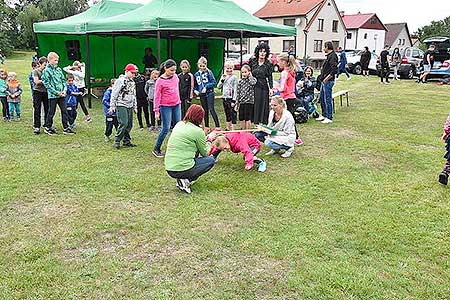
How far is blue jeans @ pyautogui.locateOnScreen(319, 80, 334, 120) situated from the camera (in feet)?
30.0

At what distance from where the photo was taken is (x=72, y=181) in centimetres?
536

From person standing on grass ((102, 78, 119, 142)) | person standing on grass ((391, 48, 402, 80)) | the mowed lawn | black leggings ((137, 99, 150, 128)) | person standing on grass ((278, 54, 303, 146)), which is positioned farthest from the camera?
person standing on grass ((391, 48, 402, 80))

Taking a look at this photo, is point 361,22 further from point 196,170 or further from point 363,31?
point 196,170

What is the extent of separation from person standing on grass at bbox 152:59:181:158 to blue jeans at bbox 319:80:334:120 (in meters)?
3.85

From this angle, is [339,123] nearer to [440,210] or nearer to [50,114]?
[440,210]

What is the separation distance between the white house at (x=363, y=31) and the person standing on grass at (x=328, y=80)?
42.9 m

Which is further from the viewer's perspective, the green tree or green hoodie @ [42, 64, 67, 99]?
the green tree

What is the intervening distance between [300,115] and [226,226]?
19.1ft

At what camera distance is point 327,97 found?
9375mm

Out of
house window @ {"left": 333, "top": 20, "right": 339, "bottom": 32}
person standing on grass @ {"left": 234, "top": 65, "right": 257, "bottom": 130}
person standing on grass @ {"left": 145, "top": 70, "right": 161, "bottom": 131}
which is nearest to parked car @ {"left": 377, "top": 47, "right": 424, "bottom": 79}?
person standing on grass @ {"left": 234, "top": 65, "right": 257, "bottom": 130}

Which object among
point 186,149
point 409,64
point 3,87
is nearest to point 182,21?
point 3,87

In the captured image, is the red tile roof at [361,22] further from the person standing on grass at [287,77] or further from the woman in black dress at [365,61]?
the person standing on grass at [287,77]

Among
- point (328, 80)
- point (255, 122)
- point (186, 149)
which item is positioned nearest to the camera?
point (186, 149)

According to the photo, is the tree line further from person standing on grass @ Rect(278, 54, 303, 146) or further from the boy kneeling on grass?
the boy kneeling on grass
